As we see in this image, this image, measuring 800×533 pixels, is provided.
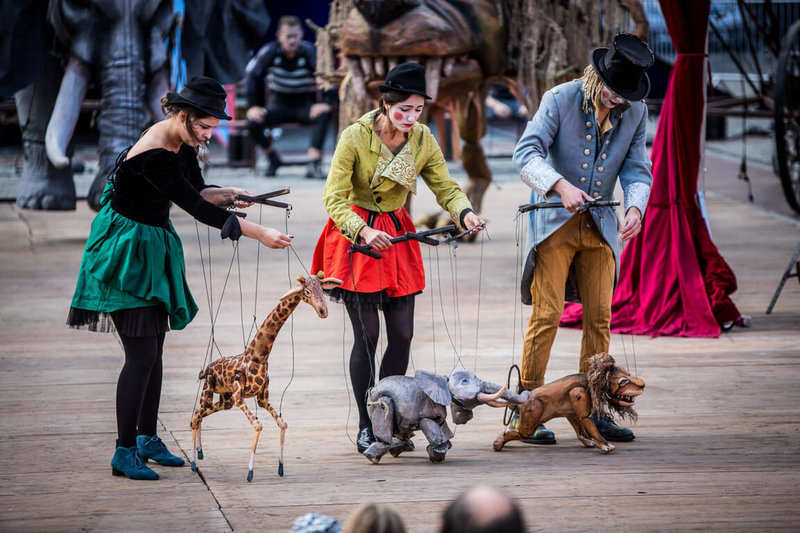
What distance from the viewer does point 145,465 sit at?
379 cm

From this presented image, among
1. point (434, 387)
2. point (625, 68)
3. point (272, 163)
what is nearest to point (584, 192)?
point (625, 68)

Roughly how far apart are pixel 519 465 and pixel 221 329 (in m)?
2.78

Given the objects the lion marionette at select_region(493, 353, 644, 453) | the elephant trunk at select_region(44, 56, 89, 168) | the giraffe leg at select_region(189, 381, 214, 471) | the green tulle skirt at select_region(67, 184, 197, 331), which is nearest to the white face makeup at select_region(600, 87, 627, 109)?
the lion marionette at select_region(493, 353, 644, 453)

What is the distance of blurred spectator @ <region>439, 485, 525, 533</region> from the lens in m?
1.81

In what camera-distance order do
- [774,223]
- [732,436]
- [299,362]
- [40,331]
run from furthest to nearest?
[774,223], [40,331], [299,362], [732,436]

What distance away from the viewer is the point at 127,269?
3.64 m

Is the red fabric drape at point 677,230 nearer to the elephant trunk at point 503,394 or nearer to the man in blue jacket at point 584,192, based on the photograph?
the man in blue jacket at point 584,192

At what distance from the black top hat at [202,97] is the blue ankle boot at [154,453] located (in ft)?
3.81

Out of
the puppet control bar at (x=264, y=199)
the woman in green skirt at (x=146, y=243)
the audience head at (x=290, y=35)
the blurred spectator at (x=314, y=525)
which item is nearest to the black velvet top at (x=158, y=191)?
the woman in green skirt at (x=146, y=243)

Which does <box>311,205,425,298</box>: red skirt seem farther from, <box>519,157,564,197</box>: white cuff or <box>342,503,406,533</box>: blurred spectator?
<box>342,503,406,533</box>: blurred spectator

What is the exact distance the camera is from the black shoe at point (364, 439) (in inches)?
158

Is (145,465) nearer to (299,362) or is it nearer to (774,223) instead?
(299,362)

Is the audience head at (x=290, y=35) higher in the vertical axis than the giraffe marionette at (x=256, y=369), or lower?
higher

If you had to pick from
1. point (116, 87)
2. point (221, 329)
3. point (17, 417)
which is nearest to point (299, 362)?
point (221, 329)
